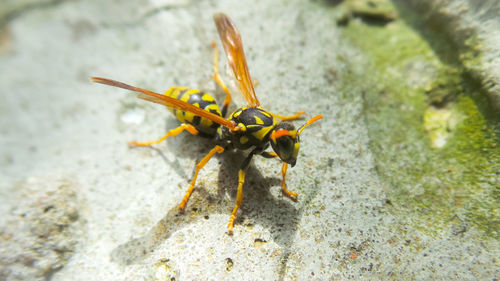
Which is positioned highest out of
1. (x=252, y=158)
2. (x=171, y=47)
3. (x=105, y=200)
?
(x=171, y=47)

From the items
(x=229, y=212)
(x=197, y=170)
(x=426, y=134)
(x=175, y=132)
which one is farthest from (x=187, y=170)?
(x=426, y=134)

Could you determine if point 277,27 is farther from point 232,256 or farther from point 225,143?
point 232,256

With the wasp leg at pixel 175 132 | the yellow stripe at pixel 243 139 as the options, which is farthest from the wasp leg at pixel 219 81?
the yellow stripe at pixel 243 139

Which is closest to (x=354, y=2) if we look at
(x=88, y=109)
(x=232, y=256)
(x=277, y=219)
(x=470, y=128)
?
(x=470, y=128)

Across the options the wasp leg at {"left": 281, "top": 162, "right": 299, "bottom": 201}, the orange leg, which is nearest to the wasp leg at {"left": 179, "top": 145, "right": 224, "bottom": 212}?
the orange leg

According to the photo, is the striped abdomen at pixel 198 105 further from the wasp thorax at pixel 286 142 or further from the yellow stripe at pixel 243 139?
the wasp thorax at pixel 286 142

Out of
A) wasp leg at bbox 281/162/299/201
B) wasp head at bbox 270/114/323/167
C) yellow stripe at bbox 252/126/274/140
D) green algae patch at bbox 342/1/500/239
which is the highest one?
yellow stripe at bbox 252/126/274/140

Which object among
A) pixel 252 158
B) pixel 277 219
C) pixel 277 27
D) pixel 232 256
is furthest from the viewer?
pixel 277 27

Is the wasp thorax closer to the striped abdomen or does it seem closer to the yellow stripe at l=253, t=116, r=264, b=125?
the yellow stripe at l=253, t=116, r=264, b=125
